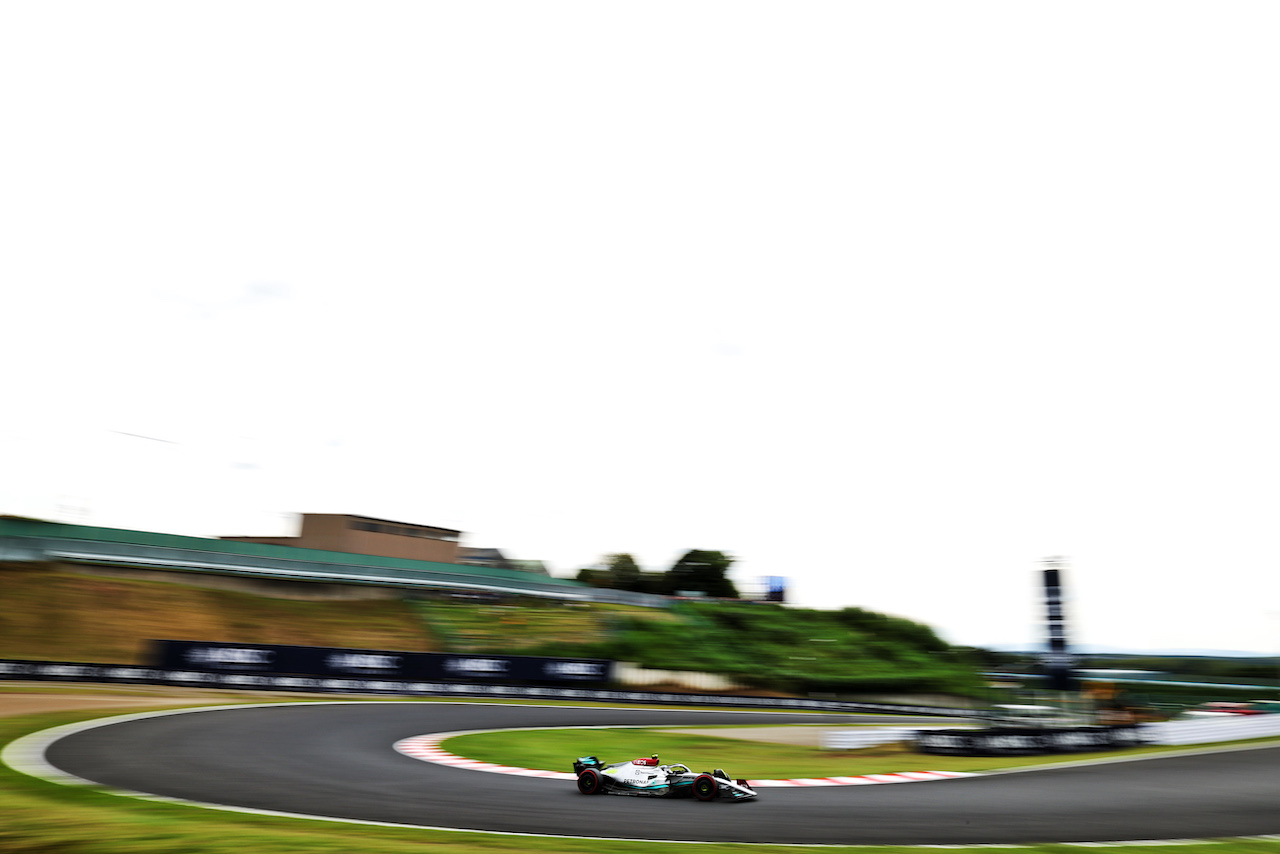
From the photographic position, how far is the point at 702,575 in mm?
100750

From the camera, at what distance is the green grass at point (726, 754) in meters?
17.9

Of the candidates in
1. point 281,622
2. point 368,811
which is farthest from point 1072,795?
point 281,622

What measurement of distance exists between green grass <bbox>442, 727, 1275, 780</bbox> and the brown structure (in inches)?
1845

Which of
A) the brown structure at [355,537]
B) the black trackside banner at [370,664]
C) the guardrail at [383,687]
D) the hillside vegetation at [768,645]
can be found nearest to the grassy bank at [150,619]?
the guardrail at [383,687]

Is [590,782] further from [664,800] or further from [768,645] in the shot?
[768,645]

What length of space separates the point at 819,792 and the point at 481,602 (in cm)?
4450

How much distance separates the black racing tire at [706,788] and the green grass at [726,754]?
404 centimetres

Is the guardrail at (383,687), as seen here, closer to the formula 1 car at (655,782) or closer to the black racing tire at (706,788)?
the formula 1 car at (655,782)

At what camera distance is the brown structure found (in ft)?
226

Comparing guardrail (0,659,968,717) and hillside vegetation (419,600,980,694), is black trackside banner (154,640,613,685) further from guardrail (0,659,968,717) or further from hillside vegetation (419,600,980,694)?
hillside vegetation (419,600,980,694)

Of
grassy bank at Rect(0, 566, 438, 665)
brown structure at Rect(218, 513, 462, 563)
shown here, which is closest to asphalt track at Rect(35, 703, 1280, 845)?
grassy bank at Rect(0, 566, 438, 665)

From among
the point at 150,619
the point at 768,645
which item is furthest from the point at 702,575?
the point at 150,619

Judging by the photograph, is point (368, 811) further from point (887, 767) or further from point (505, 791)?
point (887, 767)

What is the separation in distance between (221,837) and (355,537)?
209 feet
